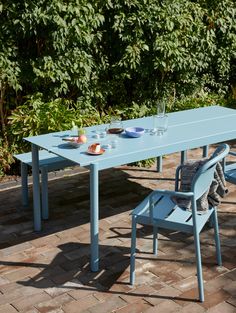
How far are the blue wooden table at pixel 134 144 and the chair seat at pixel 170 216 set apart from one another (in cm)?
37

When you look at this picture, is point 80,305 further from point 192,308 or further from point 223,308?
point 223,308

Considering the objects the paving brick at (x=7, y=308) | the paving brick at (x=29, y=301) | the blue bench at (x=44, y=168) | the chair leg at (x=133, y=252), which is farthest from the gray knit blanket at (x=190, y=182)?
the blue bench at (x=44, y=168)

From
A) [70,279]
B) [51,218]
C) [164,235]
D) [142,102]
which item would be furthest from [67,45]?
[70,279]

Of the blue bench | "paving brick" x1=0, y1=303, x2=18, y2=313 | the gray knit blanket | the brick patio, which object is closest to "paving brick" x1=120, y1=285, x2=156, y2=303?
the brick patio

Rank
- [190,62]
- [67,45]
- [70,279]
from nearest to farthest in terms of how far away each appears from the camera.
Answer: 1. [70,279]
2. [67,45]
3. [190,62]

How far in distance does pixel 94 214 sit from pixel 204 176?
93cm

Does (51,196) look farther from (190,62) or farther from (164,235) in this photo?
(190,62)

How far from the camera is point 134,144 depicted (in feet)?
14.5

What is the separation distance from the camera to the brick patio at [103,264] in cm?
374

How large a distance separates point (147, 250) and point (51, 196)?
1633 millimetres

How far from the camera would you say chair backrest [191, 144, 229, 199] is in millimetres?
3557

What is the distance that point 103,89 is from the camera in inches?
288

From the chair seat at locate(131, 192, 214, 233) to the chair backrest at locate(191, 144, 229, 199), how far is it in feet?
0.77

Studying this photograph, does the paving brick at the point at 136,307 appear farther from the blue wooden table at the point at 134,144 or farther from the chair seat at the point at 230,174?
the chair seat at the point at 230,174
